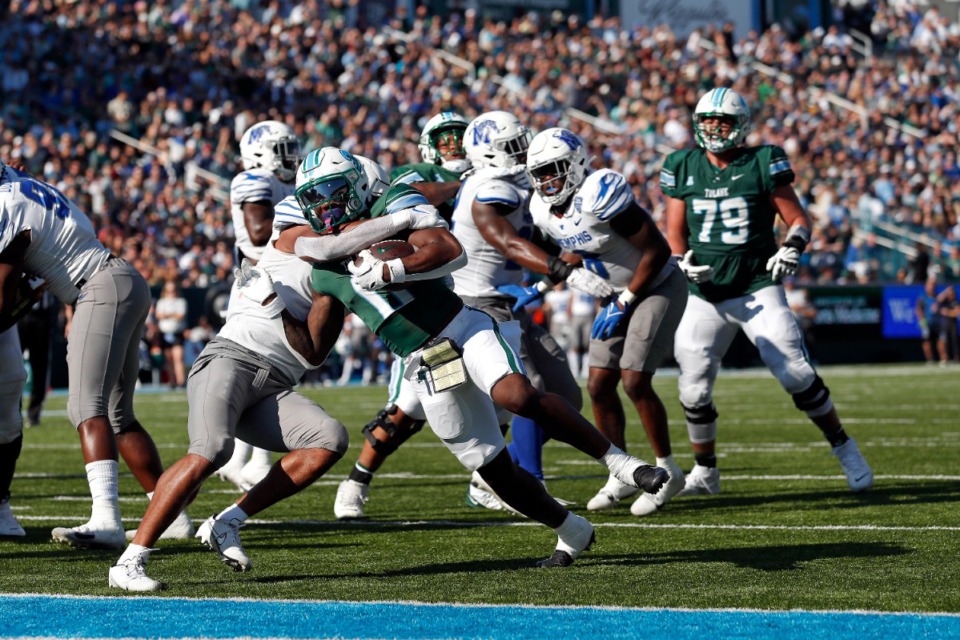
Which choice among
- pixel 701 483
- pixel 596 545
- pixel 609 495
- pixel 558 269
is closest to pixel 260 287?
pixel 596 545

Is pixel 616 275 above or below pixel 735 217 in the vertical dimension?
below

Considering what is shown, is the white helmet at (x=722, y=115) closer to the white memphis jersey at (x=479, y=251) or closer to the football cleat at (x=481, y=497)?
the white memphis jersey at (x=479, y=251)

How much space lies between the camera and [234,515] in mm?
5043

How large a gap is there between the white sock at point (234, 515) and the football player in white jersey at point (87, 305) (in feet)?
2.25

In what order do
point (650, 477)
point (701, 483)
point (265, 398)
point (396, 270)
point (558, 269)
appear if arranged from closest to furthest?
point (396, 270) → point (650, 477) → point (265, 398) → point (558, 269) → point (701, 483)

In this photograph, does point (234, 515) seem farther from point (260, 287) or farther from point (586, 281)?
point (586, 281)

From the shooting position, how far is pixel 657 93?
99.2 feet

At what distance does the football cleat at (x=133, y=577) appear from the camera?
472cm

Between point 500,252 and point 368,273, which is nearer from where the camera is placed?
point 368,273

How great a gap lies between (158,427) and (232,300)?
6954mm

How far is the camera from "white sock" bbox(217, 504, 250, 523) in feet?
16.5

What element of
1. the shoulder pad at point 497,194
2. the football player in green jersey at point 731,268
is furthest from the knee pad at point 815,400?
the shoulder pad at point 497,194

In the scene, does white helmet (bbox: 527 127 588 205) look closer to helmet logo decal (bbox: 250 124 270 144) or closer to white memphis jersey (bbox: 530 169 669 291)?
white memphis jersey (bbox: 530 169 669 291)

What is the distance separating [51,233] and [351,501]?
6.48 ft
